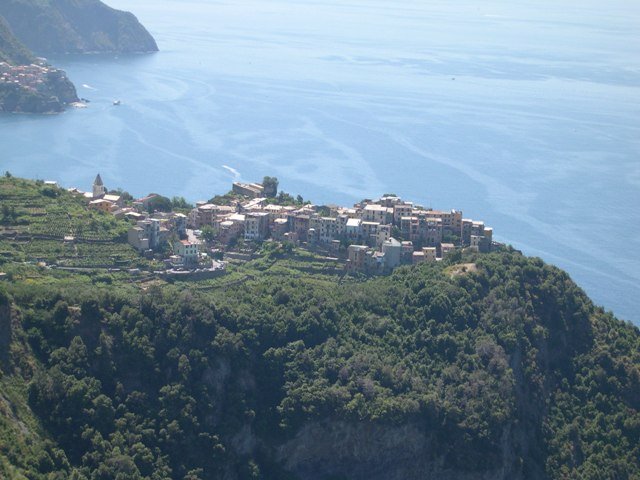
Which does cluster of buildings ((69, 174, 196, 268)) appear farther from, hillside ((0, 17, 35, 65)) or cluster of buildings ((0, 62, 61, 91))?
hillside ((0, 17, 35, 65))

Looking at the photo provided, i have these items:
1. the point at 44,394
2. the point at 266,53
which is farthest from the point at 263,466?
the point at 266,53

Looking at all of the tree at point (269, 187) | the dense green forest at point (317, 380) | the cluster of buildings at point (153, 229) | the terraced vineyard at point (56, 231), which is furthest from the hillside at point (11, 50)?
the dense green forest at point (317, 380)

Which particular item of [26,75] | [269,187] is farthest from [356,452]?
[26,75]

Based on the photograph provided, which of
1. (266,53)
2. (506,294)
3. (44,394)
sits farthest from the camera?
(266,53)

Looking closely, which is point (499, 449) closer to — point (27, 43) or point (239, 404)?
point (239, 404)

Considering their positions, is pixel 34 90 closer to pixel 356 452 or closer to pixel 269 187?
pixel 269 187

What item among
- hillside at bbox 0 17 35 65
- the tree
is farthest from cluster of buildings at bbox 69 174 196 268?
hillside at bbox 0 17 35 65
